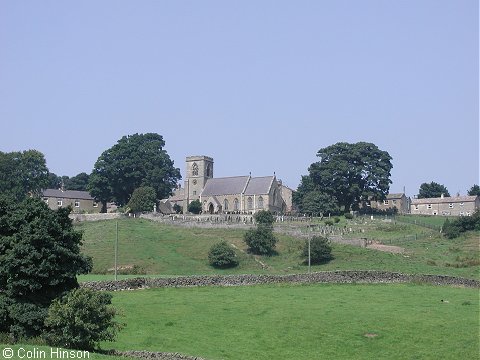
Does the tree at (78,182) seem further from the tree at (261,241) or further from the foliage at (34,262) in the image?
the foliage at (34,262)

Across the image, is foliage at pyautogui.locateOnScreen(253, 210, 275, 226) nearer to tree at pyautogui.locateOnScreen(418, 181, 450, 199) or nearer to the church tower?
the church tower

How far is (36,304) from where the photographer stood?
34.6m

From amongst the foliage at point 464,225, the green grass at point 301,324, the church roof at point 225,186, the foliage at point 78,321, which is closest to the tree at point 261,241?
the foliage at point 464,225

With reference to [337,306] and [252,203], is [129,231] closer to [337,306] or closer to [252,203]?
[252,203]

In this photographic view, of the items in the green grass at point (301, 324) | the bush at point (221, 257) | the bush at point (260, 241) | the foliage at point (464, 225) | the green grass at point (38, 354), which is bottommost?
the green grass at point (301, 324)

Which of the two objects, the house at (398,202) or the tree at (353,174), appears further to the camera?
the house at (398,202)

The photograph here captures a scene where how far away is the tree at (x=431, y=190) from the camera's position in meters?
168

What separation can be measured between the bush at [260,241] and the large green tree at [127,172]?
152ft

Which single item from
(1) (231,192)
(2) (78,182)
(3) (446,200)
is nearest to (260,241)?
(1) (231,192)

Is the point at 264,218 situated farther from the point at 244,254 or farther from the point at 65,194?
the point at 65,194

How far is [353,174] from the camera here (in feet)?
422

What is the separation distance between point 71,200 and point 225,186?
32646mm

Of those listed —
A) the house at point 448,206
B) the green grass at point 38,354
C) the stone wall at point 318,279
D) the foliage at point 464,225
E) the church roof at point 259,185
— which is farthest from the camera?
the house at point 448,206

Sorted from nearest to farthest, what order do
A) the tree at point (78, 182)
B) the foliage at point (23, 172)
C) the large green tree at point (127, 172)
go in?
1. the foliage at point (23, 172)
2. the large green tree at point (127, 172)
3. the tree at point (78, 182)
